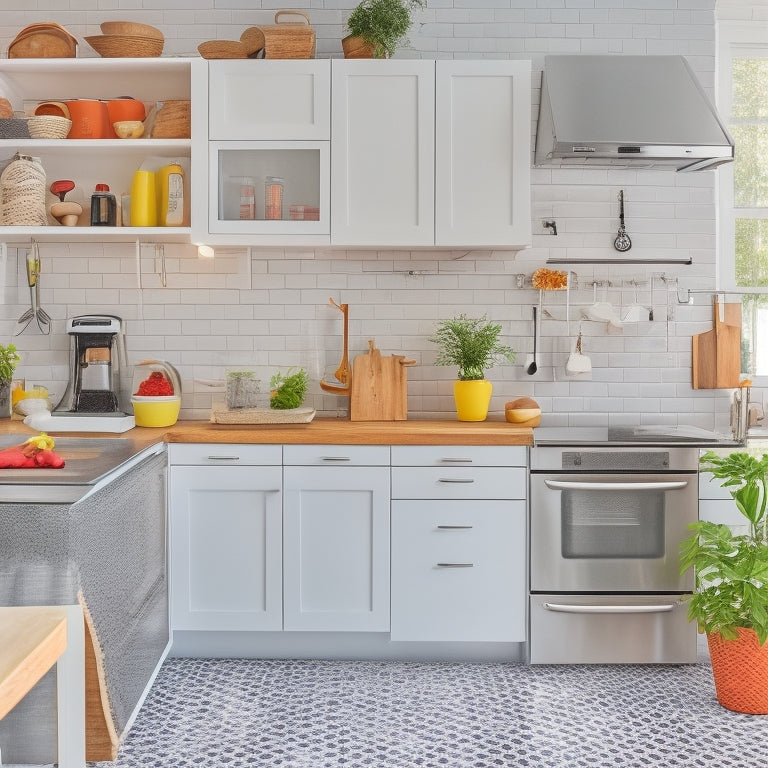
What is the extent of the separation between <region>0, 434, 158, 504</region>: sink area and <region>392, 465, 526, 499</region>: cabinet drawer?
1.02 m

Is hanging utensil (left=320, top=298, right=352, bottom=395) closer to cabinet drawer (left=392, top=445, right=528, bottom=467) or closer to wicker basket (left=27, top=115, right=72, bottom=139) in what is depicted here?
cabinet drawer (left=392, top=445, right=528, bottom=467)

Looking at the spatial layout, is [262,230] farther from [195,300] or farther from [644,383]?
[644,383]

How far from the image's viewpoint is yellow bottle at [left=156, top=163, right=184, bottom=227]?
11.7 feet

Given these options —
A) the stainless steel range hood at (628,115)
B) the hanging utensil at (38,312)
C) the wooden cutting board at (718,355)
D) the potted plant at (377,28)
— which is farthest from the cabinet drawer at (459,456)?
the hanging utensil at (38,312)

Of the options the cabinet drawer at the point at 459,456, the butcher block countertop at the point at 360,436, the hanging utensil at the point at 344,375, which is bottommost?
the cabinet drawer at the point at 459,456

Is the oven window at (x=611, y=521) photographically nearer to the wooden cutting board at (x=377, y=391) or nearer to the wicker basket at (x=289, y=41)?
the wooden cutting board at (x=377, y=391)

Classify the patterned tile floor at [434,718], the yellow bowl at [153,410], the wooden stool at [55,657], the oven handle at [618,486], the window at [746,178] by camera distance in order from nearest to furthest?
1. the wooden stool at [55,657]
2. the patterned tile floor at [434,718]
3. the oven handle at [618,486]
4. the yellow bowl at [153,410]
5. the window at [746,178]

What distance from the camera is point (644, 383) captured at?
12.8 ft

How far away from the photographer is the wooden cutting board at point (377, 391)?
367 centimetres

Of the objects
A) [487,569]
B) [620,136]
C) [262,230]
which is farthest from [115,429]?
[620,136]

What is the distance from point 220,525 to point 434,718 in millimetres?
1092

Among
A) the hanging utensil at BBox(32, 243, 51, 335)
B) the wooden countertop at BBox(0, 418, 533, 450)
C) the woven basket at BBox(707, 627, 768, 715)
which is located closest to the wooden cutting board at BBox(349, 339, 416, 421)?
the wooden countertop at BBox(0, 418, 533, 450)

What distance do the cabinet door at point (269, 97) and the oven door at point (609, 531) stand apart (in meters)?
1.73

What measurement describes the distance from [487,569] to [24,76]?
295cm
